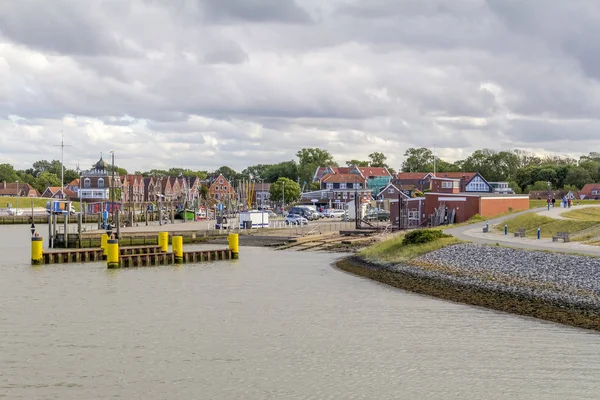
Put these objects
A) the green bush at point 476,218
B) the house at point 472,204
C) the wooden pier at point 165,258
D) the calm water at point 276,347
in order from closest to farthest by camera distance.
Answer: the calm water at point 276,347
the wooden pier at point 165,258
the green bush at point 476,218
the house at point 472,204

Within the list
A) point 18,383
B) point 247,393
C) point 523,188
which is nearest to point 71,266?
point 18,383

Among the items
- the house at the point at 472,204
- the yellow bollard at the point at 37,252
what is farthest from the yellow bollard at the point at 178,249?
the house at the point at 472,204

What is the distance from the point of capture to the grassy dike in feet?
107

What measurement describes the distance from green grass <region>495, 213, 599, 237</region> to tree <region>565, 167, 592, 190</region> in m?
103

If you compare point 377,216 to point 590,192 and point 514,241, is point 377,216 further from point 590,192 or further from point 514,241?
point 590,192

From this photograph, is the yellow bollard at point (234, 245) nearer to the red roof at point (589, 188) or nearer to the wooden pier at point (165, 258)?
the wooden pier at point (165, 258)

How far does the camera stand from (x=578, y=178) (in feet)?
549

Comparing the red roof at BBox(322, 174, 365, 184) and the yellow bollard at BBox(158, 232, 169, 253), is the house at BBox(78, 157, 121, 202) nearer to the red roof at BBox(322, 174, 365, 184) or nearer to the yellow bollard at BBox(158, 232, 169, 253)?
the red roof at BBox(322, 174, 365, 184)

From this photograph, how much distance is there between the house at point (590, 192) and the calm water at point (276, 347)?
122 meters

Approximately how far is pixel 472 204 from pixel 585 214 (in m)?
12.0

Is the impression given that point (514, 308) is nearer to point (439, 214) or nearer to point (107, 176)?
point (439, 214)

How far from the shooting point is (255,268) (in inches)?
2255

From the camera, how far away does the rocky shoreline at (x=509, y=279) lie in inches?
1334

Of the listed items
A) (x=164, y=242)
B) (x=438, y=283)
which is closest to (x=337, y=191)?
(x=164, y=242)
